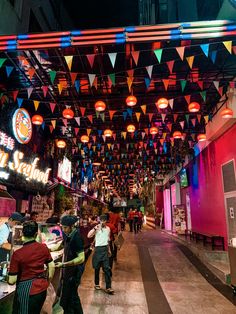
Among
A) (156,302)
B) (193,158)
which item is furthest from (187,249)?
(156,302)

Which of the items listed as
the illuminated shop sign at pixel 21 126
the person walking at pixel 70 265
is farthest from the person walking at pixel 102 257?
the illuminated shop sign at pixel 21 126

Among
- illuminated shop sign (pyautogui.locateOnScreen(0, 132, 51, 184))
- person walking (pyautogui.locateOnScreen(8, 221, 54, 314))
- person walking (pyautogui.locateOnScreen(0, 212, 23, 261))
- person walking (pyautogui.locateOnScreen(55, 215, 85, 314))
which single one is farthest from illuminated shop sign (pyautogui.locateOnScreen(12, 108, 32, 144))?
person walking (pyautogui.locateOnScreen(8, 221, 54, 314))

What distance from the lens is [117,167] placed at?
2355 cm

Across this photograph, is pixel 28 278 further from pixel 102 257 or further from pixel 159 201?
pixel 159 201

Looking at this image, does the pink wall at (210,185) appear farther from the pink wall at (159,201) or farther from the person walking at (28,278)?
the pink wall at (159,201)

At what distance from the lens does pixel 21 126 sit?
9.35m

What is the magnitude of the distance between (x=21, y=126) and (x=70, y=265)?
23.1ft

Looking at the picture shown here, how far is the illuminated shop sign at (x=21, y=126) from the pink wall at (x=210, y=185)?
26.0 feet

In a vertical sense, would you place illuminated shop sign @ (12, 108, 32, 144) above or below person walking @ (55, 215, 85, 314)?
above

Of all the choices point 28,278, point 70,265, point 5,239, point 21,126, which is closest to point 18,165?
point 21,126

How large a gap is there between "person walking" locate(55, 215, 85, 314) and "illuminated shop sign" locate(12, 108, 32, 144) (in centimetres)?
605

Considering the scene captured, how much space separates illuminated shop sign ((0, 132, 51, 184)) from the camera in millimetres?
8070

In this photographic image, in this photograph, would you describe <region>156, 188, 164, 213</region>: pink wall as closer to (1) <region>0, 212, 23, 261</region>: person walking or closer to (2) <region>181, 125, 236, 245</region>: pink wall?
(2) <region>181, 125, 236, 245</region>: pink wall

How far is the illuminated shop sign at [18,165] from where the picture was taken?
8.07m
